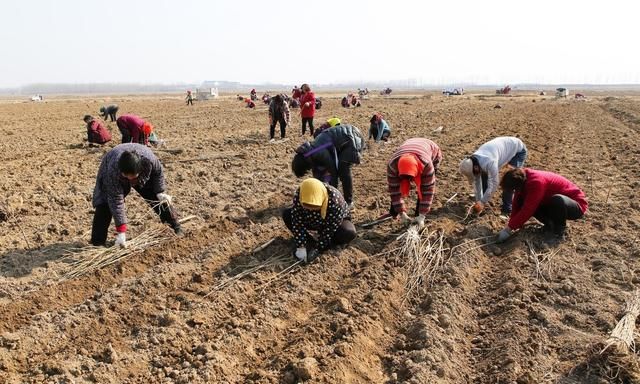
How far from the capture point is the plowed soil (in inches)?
122

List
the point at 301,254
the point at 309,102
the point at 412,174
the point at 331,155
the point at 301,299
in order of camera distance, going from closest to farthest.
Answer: the point at 301,299 → the point at 301,254 → the point at 412,174 → the point at 331,155 → the point at 309,102

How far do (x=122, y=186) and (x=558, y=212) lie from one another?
442cm

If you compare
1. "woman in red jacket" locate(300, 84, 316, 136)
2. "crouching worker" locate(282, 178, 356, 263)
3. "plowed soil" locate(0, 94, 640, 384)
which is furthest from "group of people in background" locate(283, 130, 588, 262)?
"woman in red jacket" locate(300, 84, 316, 136)

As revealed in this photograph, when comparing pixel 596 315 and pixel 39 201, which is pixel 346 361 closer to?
pixel 596 315

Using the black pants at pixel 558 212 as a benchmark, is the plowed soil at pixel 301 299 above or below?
below

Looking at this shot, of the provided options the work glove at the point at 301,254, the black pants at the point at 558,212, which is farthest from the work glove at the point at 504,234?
the work glove at the point at 301,254

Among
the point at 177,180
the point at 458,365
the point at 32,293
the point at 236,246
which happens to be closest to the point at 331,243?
the point at 236,246

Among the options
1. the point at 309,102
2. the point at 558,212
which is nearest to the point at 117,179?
the point at 558,212

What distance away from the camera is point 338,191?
4.70m

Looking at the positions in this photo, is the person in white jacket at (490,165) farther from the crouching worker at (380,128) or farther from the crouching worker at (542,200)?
the crouching worker at (380,128)

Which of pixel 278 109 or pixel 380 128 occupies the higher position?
pixel 278 109

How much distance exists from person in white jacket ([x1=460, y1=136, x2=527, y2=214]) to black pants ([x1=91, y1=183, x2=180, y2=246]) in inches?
130

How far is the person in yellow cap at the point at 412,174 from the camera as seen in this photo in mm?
4762

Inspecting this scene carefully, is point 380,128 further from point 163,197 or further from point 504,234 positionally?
point 163,197
